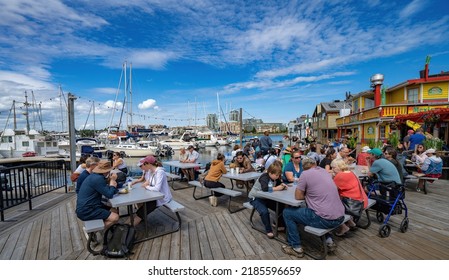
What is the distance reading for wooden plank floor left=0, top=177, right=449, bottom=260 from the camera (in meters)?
2.82

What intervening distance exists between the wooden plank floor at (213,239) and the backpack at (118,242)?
126 mm

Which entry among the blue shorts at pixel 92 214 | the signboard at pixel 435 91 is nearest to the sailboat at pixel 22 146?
the blue shorts at pixel 92 214

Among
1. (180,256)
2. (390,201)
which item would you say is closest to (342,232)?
(390,201)

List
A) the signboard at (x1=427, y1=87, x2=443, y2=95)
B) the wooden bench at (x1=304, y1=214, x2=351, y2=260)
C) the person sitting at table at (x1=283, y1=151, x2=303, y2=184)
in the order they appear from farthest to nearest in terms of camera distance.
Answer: the signboard at (x1=427, y1=87, x2=443, y2=95) < the person sitting at table at (x1=283, y1=151, x2=303, y2=184) < the wooden bench at (x1=304, y1=214, x2=351, y2=260)

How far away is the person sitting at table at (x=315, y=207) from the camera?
2.56 meters

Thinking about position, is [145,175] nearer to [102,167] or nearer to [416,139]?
[102,167]

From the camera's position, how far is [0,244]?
3195mm

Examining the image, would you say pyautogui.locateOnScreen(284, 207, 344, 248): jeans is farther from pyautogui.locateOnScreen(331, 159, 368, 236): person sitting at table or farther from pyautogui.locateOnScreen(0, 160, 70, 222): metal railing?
pyautogui.locateOnScreen(0, 160, 70, 222): metal railing

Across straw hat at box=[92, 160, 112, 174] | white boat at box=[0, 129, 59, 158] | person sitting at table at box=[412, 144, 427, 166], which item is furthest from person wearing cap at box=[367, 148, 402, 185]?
white boat at box=[0, 129, 59, 158]

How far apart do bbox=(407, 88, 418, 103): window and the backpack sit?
1657cm

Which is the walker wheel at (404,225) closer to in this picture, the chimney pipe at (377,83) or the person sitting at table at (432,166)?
the person sitting at table at (432,166)

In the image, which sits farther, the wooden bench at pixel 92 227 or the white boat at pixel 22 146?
the white boat at pixel 22 146

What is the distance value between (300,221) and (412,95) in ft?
50.4

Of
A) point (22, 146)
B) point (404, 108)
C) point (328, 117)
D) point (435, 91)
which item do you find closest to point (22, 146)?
point (22, 146)
